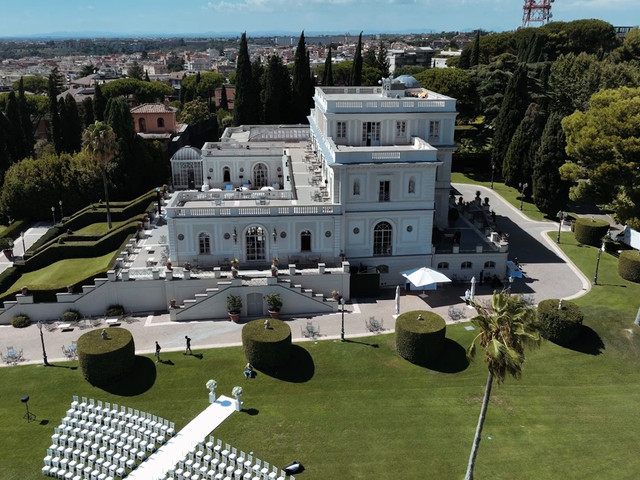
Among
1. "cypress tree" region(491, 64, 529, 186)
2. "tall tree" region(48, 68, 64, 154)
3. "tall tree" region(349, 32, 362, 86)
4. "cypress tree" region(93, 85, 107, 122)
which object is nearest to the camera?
"tall tree" region(48, 68, 64, 154)

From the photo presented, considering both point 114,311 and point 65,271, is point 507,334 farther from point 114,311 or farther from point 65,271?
point 65,271

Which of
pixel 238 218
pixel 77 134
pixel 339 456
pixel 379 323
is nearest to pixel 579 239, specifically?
pixel 379 323

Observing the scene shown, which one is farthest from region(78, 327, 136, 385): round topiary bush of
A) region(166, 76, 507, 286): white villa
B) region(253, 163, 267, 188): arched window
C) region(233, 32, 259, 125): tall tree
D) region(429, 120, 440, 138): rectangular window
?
region(233, 32, 259, 125): tall tree

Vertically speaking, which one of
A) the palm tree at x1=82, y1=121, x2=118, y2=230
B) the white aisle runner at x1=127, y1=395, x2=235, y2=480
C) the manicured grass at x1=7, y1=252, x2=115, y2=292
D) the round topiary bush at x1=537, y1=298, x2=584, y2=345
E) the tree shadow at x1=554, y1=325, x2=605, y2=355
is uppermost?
the palm tree at x1=82, y1=121, x2=118, y2=230

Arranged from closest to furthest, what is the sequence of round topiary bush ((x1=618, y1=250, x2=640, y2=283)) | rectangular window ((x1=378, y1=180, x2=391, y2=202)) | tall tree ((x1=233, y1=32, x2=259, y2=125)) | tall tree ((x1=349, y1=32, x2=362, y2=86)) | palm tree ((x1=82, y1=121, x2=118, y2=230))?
rectangular window ((x1=378, y1=180, x2=391, y2=202))
round topiary bush ((x1=618, y1=250, x2=640, y2=283))
palm tree ((x1=82, y1=121, x2=118, y2=230))
tall tree ((x1=233, y1=32, x2=259, y2=125))
tall tree ((x1=349, y1=32, x2=362, y2=86))

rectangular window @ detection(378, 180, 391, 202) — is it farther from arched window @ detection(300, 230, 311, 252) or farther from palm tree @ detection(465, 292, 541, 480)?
palm tree @ detection(465, 292, 541, 480)

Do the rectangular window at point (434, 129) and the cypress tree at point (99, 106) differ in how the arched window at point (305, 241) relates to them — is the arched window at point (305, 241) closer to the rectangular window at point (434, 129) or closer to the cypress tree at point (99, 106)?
the rectangular window at point (434, 129)
